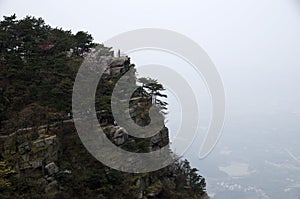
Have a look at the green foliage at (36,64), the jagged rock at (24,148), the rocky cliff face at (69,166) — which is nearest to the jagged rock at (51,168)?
the rocky cliff face at (69,166)

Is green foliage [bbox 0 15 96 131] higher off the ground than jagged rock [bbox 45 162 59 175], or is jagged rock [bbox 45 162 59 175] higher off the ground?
green foliage [bbox 0 15 96 131]

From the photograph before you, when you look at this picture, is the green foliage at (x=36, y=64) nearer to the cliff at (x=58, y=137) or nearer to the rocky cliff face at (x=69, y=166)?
the cliff at (x=58, y=137)

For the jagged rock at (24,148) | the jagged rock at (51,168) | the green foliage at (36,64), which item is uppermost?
the green foliage at (36,64)

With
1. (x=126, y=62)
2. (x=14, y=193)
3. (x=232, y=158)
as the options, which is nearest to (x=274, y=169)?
(x=232, y=158)

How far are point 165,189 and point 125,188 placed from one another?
6.62ft

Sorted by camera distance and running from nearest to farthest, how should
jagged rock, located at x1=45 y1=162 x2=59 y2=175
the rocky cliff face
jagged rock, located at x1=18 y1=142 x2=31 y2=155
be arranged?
the rocky cliff face
jagged rock, located at x1=45 y1=162 x2=59 y2=175
jagged rock, located at x1=18 y1=142 x2=31 y2=155

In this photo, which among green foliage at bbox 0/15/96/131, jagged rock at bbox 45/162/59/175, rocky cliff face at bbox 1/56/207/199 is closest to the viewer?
rocky cliff face at bbox 1/56/207/199

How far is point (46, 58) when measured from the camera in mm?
11438

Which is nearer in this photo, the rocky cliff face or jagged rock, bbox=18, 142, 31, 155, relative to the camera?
the rocky cliff face

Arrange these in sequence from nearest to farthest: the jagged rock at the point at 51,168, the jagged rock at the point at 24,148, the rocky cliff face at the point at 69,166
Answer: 1. the rocky cliff face at the point at 69,166
2. the jagged rock at the point at 51,168
3. the jagged rock at the point at 24,148

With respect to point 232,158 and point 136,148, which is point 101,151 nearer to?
point 136,148

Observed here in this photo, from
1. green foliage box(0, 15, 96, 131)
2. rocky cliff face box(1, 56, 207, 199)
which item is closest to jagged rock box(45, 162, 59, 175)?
rocky cliff face box(1, 56, 207, 199)

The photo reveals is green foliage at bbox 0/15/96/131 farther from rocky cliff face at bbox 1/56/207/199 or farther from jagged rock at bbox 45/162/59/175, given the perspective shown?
jagged rock at bbox 45/162/59/175

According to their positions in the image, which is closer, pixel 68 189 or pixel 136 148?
pixel 68 189
